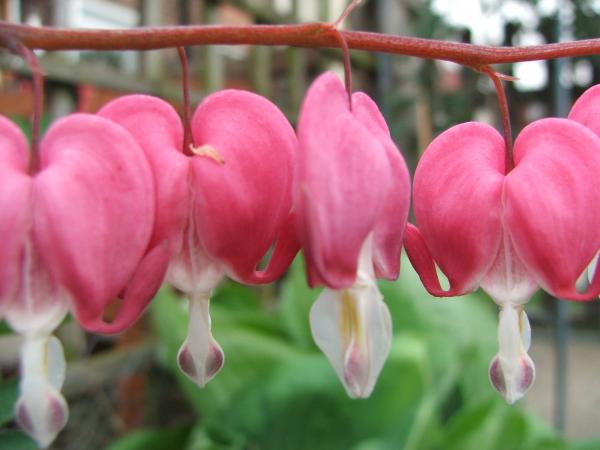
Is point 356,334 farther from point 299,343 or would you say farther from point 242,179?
point 299,343

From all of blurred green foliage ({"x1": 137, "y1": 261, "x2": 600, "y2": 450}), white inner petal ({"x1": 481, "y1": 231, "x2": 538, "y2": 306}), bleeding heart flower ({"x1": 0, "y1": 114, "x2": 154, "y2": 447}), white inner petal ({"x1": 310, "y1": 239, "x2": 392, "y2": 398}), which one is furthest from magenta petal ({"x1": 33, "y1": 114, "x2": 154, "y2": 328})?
blurred green foliage ({"x1": 137, "y1": 261, "x2": 600, "y2": 450})

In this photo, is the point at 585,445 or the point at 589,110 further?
the point at 585,445

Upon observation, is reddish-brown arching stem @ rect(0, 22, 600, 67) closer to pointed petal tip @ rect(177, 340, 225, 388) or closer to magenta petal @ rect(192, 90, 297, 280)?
magenta petal @ rect(192, 90, 297, 280)

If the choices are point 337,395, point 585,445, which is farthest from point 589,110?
point 585,445

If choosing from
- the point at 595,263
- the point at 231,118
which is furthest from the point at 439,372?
the point at 231,118

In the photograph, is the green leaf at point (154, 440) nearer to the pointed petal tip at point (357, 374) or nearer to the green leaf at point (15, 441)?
the green leaf at point (15, 441)

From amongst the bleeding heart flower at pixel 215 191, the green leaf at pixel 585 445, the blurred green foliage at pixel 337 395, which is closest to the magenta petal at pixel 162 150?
the bleeding heart flower at pixel 215 191

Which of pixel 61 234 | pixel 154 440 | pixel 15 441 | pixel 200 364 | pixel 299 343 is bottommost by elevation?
pixel 154 440

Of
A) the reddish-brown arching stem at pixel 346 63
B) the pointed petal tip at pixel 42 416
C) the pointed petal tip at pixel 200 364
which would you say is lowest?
the pointed petal tip at pixel 200 364
